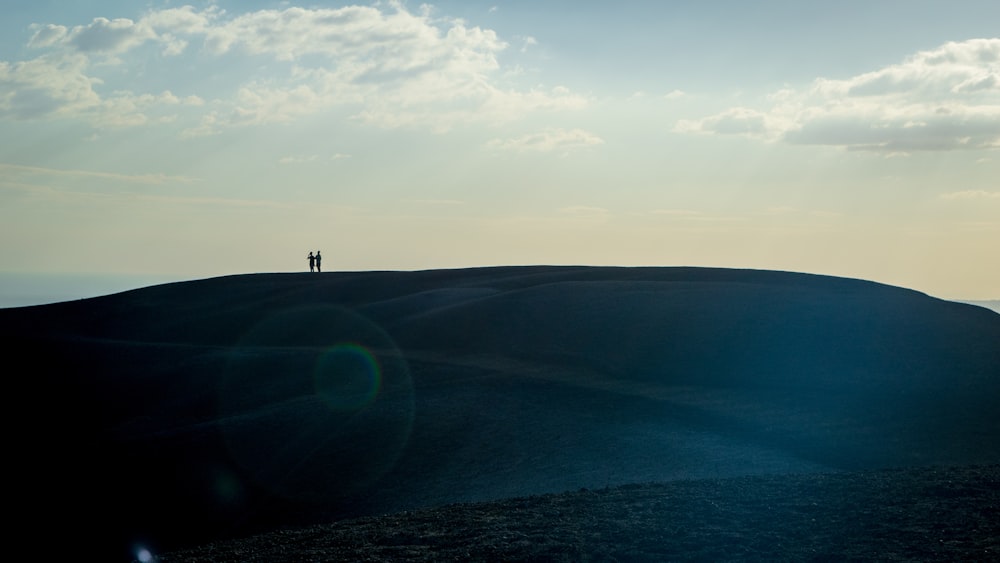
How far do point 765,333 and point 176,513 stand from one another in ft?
84.1

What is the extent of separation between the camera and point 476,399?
3017 cm

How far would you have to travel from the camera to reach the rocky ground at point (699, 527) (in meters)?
13.4

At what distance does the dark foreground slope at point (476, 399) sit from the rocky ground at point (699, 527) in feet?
11.7

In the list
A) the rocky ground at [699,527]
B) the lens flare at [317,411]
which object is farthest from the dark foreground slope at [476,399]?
the rocky ground at [699,527]

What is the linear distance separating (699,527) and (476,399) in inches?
627

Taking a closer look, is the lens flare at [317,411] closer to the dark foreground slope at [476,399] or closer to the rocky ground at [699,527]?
the dark foreground slope at [476,399]

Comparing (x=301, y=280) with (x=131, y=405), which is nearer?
(x=131, y=405)

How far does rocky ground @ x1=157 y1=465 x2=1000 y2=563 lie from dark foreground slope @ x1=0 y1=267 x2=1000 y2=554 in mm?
3551

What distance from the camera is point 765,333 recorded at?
38875 mm

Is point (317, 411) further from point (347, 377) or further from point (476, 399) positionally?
point (347, 377)

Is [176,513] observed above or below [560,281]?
below

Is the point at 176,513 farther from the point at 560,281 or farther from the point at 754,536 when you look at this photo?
the point at 560,281

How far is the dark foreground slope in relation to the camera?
22.8 meters

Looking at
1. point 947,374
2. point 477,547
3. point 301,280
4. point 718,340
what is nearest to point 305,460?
point 477,547
